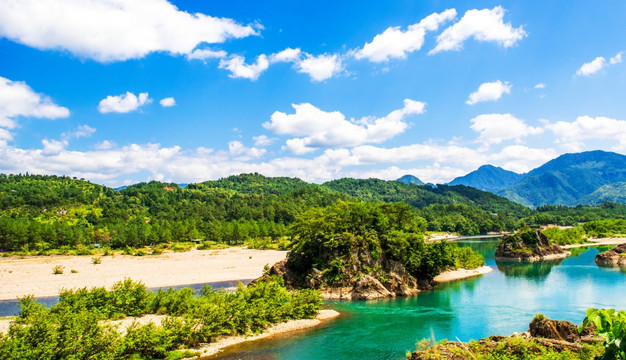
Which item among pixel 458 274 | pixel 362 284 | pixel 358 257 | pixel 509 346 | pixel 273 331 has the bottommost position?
pixel 273 331

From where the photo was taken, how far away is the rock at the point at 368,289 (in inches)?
1949

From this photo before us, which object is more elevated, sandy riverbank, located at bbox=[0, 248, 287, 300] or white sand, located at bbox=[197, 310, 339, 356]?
sandy riverbank, located at bbox=[0, 248, 287, 300]

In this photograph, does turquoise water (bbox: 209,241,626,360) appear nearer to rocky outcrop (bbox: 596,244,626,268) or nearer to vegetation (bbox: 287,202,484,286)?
vegetation (bbox: 287,202,484,286)

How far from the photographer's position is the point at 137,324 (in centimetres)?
2894

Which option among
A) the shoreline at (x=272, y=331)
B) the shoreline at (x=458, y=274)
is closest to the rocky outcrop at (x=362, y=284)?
the shoreline at (x=272, y=331)

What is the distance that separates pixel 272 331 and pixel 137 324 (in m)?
12.7

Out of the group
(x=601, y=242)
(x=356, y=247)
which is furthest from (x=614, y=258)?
(x=356, y=247)

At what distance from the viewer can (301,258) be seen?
5619cm

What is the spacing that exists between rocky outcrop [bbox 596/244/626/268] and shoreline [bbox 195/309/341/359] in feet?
242

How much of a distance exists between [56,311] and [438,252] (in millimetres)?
48172

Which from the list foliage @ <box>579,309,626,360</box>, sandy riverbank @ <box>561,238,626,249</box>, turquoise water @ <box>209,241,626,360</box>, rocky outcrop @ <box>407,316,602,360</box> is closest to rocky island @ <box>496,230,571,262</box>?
turquoise water @ <box>209,241,626,360</box>

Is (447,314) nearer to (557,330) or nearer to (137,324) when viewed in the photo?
(557,330)

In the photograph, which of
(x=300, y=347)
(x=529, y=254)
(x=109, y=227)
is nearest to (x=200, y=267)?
(x=300, y=347)

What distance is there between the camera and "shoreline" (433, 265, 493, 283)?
208 feet
